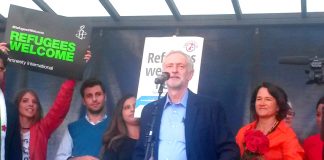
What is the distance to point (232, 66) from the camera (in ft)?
21.6

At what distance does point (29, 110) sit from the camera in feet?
17.8

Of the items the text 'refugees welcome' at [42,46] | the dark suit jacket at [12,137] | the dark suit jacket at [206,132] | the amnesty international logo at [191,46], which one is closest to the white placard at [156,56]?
the amnesty international logo at [191,46]

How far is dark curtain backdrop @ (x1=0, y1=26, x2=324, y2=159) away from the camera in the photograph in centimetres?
638

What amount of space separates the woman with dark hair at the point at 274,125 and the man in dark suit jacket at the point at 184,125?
43cm

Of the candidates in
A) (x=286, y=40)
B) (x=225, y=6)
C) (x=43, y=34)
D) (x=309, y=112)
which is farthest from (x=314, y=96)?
(x=43, y=34)

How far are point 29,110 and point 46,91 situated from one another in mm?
1781

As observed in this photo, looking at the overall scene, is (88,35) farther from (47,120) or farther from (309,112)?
(309,112)

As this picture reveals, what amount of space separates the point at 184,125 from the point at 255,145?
0.53 metres

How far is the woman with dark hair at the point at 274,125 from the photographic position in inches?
178

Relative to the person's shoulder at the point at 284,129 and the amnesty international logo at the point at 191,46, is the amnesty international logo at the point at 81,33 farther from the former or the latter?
the person's shoulder at the point at 284,129

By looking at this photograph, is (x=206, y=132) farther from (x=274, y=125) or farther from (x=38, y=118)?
(x=38, y=118)

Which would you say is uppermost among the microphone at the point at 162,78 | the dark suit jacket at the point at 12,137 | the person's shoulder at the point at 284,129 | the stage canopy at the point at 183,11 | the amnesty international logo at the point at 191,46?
the stage canopy at the point at 183,11

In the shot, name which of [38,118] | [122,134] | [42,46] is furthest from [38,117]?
[122,134]

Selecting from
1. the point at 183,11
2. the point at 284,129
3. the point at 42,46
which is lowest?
the point at 284,129
